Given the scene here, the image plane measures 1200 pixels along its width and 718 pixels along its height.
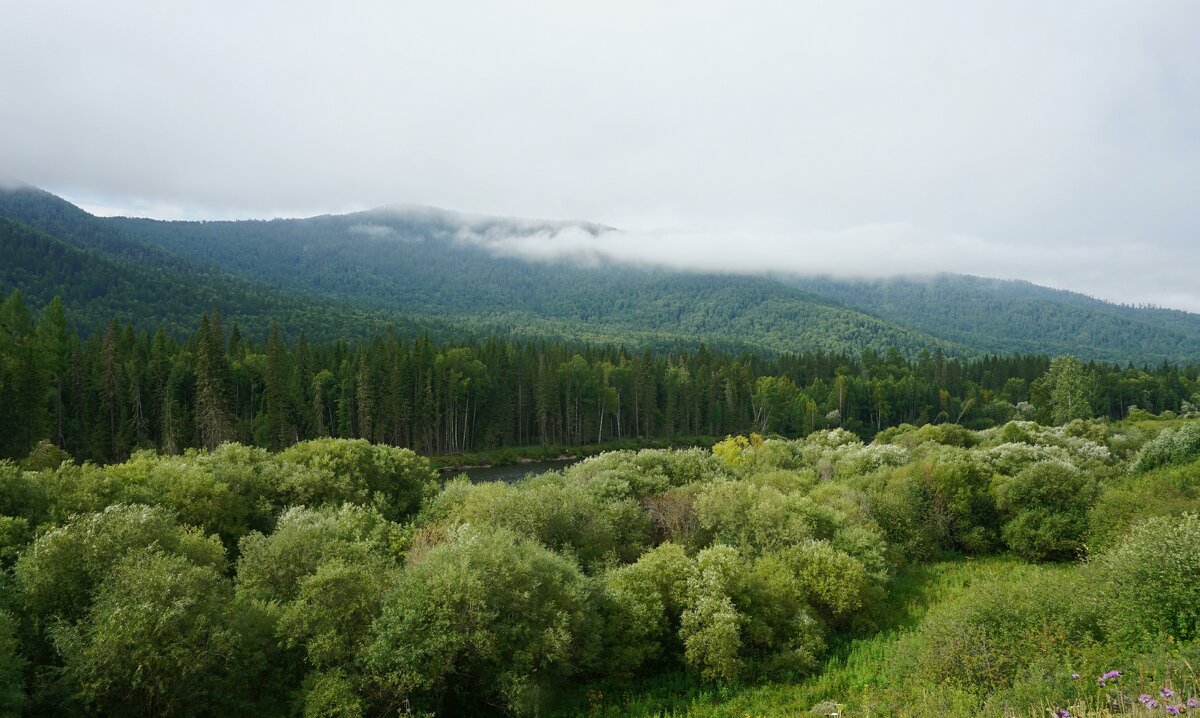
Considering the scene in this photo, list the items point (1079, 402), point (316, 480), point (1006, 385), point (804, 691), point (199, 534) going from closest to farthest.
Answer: point (804, 691), point (199, 534), point (316, 480), point (1079, 402), point (1006, 385)

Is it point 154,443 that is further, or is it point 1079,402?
point 1079,402

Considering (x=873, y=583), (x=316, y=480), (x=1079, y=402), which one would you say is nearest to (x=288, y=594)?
(x=316, y=480)

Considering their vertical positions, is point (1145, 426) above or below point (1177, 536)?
below

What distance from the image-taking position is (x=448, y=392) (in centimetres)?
10194

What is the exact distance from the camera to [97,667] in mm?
18062

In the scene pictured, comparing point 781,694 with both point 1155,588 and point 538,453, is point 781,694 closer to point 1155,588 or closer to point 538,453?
point 1155,588

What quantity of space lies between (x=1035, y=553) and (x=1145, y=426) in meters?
56.0

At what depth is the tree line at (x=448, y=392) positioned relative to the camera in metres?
75.3

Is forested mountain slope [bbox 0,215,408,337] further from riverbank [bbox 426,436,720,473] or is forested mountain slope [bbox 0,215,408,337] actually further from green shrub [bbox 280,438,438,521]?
green shrub [bbox 280,438,438,521]

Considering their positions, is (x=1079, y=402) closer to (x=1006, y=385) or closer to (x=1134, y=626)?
(x=1006, y=385)

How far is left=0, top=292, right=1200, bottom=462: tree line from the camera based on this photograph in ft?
247

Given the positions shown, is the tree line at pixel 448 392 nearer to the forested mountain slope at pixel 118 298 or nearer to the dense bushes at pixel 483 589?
the forested mountain slope at pixel 118 298

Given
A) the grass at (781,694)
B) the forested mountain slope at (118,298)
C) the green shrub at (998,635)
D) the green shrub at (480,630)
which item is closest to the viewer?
the green shrub at (998,635)

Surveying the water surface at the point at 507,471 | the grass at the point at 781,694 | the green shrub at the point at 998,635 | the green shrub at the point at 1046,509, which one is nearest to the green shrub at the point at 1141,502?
the green shrub at the point at 1046,509
